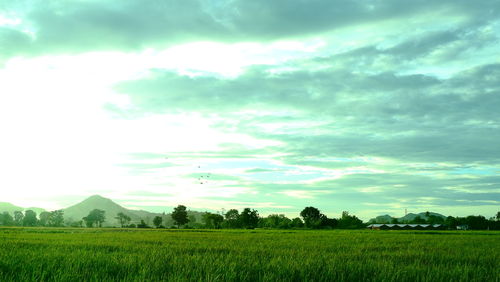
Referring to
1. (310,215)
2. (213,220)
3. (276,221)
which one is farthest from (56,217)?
(310,215)

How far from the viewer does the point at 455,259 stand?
11906 millimetres

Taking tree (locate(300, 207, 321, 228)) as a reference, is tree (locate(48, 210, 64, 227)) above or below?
below

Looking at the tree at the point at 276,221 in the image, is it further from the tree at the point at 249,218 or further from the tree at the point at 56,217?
the tree at the point at 56,217

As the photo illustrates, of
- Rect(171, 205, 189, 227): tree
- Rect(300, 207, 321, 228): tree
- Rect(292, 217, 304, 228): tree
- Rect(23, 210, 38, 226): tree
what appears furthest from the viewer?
Rect(23, 210, 38, 226): tree

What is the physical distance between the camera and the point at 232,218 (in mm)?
133500

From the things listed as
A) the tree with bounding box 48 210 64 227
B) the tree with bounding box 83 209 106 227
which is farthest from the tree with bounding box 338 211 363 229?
the tree with bounding box 48 210 64 227

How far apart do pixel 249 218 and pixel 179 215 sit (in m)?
26.6

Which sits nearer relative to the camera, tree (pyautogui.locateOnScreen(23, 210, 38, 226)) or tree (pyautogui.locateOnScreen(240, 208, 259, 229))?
tree (pyautogui.locateOnScreen(240, 208, 259, 229))

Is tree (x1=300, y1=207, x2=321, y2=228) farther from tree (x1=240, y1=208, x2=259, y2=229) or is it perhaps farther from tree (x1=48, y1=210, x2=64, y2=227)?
tree (x1=48, y1=210, x2=64, y2=227)

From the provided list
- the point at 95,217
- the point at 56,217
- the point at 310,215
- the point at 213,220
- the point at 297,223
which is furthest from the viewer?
the point at 95,217

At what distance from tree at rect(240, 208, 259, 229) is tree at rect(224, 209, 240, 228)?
Answer: 5.75 feet

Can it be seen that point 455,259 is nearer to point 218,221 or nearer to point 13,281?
point 13,281

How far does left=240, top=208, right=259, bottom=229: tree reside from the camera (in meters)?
131

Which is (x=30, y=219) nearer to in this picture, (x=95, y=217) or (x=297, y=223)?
(x=95, y=217)
